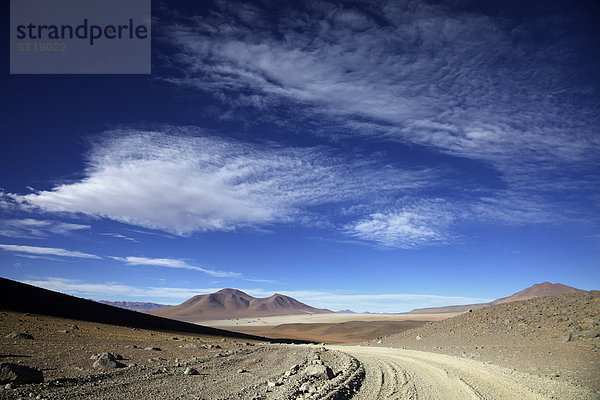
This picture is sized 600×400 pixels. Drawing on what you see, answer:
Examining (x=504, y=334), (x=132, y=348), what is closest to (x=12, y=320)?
(x=132, y=348)

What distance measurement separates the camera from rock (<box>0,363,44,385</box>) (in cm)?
919

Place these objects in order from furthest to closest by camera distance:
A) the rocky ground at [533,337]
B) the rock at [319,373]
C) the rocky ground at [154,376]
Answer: the rocky ground at [533,337], the rock at [319,373], the rocky ground at [154,376]

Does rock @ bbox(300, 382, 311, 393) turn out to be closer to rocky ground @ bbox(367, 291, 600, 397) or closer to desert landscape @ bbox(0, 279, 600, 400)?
desert landscape @ bbox(0, 279, 600, 400)

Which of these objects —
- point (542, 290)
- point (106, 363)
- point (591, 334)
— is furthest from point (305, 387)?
point (542, 290)

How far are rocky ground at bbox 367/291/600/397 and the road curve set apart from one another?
1.37 meters

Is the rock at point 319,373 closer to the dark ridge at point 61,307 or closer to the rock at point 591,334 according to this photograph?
the rock at point 591,334

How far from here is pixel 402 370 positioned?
630 inches

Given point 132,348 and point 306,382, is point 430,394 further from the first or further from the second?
point 132,348

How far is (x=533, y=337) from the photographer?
74.2 feet

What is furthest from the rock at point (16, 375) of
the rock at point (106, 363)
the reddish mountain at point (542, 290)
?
the reddish mountain at point (542, 290)

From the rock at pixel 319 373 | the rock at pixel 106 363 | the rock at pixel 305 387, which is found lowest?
the rock at pixel 319 373

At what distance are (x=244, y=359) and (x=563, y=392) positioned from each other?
14.5 m

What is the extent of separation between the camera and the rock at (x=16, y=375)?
9.19m

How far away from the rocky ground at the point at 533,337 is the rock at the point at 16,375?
59.9ft
